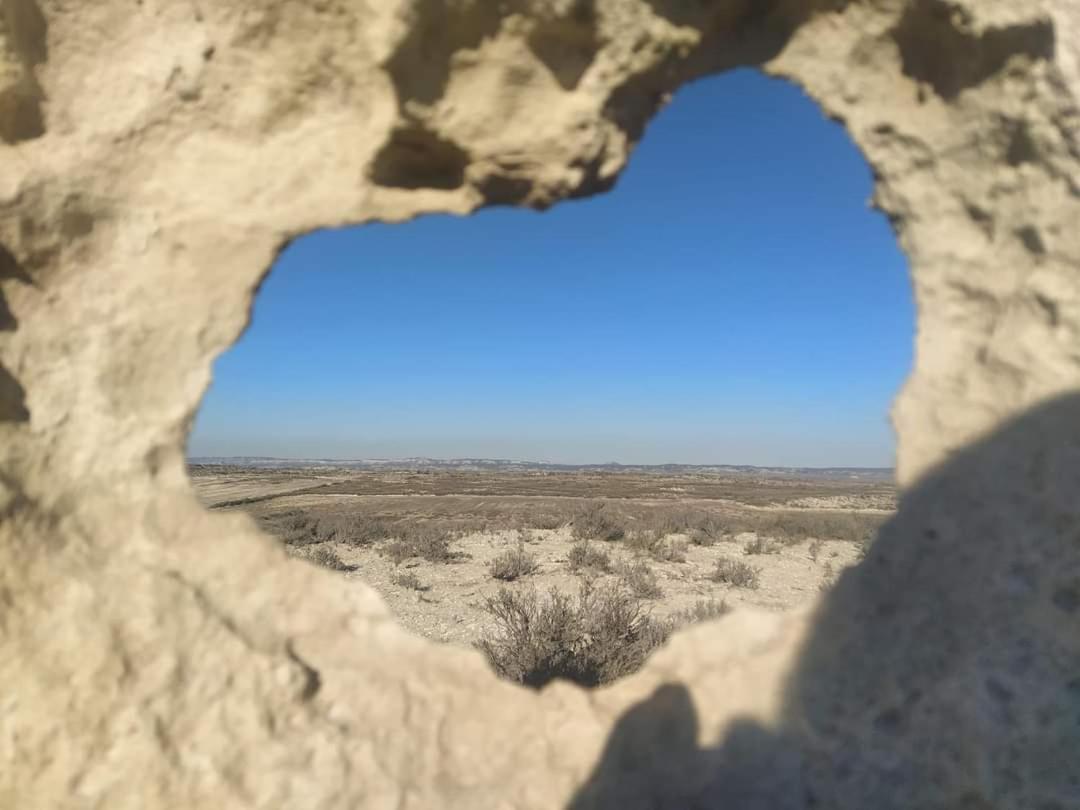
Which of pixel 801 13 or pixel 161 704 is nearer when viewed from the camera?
pixel 161 704

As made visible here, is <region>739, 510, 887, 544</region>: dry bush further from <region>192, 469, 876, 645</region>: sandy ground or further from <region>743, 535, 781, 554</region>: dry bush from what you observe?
<region>743, 535, 781, 554</region>: dry bush

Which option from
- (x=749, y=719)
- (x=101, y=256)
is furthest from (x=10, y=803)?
(x=749, y=719)

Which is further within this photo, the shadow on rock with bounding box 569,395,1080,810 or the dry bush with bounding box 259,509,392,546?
the dry bush with bounding box 259,509,392,546

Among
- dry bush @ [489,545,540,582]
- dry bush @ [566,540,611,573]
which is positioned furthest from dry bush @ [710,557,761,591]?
dry bush @ [489,545,540,582]

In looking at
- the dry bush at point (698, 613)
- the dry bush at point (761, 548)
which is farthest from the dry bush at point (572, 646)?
the dry bush at point (761, 548)

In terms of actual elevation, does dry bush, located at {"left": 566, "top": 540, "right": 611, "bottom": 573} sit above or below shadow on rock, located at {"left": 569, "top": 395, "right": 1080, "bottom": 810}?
below

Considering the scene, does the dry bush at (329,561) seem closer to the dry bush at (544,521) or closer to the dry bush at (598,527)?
the dry bush at (598,527)

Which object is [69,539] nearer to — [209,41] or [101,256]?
[101,256]

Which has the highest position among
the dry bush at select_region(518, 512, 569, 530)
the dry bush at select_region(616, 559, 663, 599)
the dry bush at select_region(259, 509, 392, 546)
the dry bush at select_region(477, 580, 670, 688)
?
the dry bush at select_region(477, 580, 670, 688)
